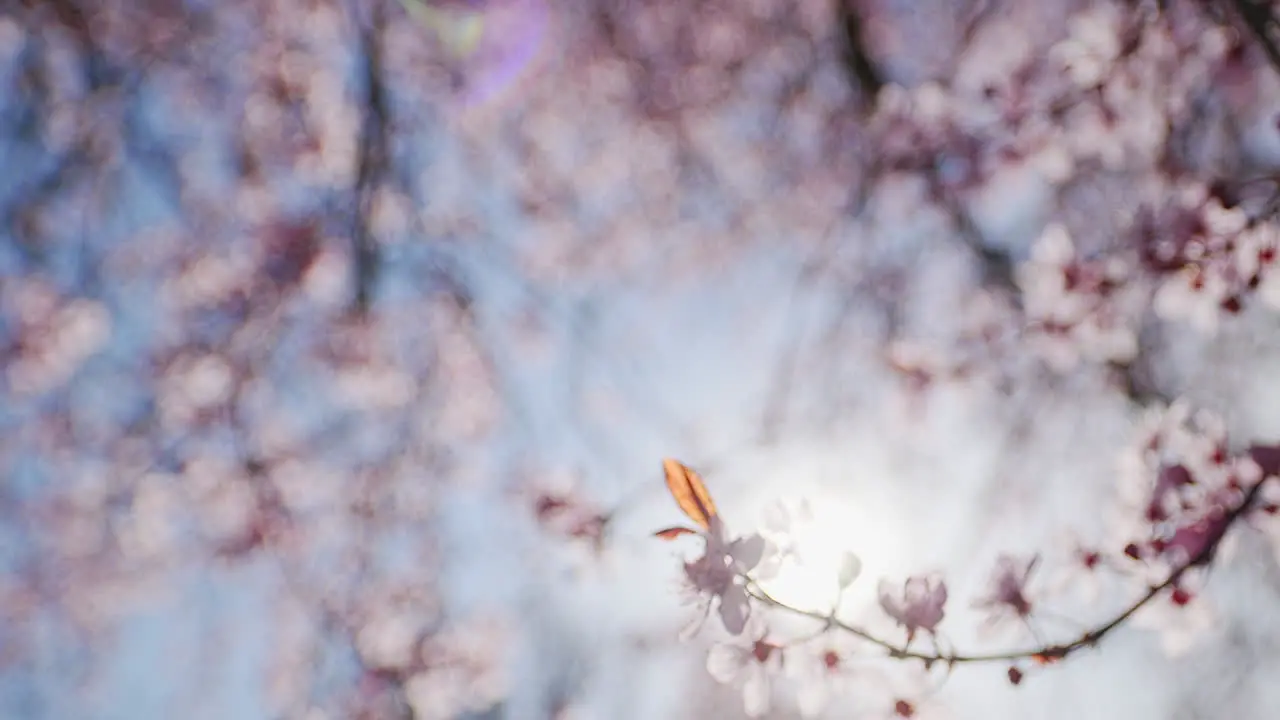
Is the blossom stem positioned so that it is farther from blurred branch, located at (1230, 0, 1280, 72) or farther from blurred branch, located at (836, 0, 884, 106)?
blurred branch, located at (836, 0, 884, 106)

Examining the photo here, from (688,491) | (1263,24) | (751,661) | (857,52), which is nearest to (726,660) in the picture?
(751,661)

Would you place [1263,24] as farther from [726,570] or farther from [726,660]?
[726,660]

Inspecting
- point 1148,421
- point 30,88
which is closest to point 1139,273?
point 1148,421

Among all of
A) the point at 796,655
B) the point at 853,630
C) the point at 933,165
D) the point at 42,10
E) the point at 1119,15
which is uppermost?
the point at 42,10

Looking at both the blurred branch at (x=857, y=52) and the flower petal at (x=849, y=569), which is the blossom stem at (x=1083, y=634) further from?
the blurred branch at (x=857, y=52)

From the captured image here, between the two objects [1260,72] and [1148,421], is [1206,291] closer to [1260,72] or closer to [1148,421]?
[1148,421]
